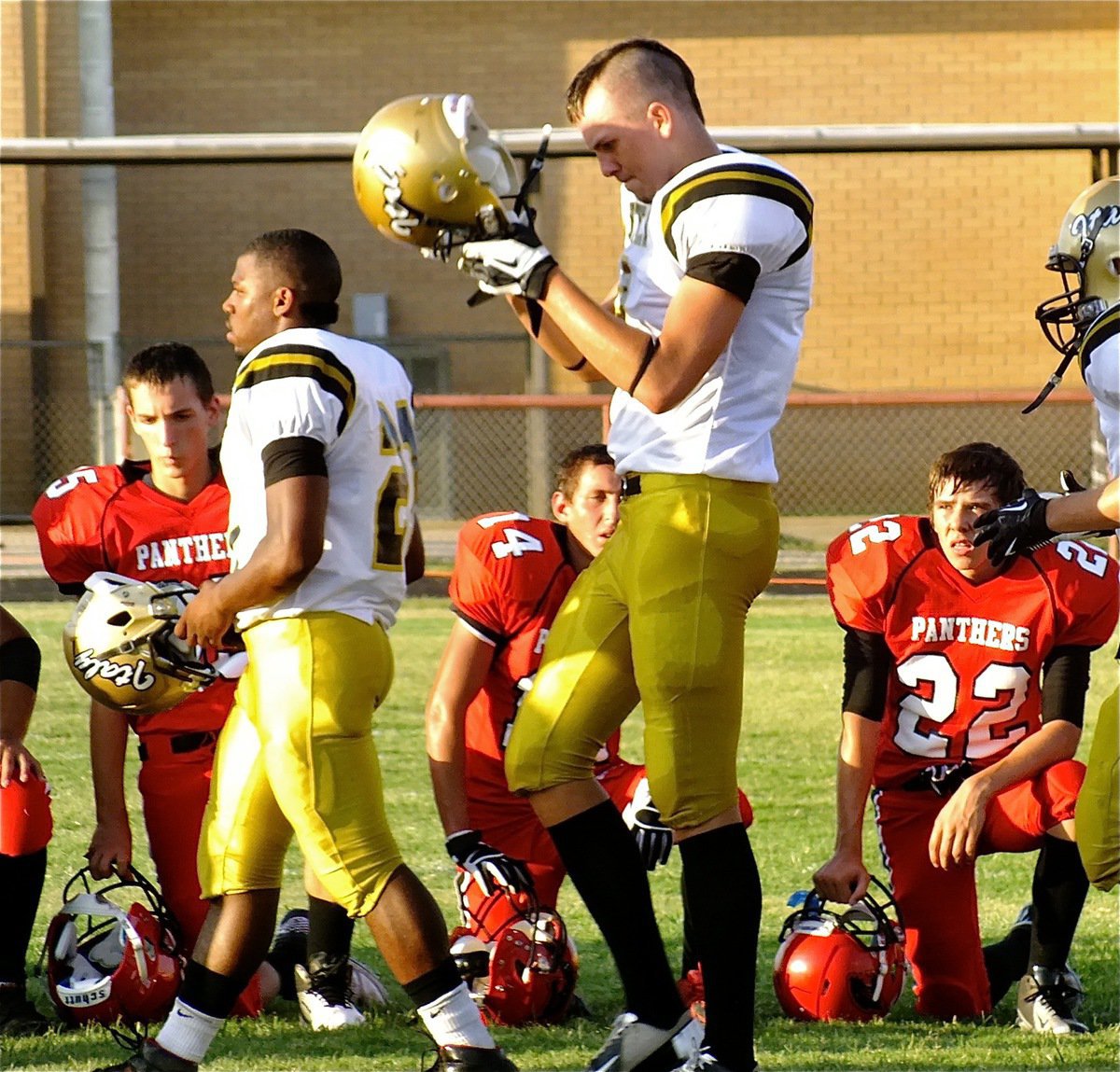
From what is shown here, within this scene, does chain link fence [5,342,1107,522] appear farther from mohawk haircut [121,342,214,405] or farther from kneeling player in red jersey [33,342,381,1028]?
mohawk haircut [121,342,214,405]

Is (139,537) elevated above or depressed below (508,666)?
above

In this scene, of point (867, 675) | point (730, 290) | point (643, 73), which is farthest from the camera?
point (867, 675)

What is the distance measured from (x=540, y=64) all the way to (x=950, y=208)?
4.61 m

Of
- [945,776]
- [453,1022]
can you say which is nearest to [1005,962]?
[945,776]

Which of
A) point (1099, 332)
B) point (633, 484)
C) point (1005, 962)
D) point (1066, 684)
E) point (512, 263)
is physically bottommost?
point (1005, 962)

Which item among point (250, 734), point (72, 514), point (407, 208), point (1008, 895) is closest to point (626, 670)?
point (250, 734)

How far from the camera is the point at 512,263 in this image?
312cm

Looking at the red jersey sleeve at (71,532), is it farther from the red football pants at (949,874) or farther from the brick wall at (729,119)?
the brick wall at (729,119)

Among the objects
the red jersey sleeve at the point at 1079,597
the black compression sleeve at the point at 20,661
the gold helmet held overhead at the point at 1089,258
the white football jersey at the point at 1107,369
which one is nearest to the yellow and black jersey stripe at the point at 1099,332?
the white football jersey at the point at 1107,369

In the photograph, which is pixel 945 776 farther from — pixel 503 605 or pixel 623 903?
pixel 623 903

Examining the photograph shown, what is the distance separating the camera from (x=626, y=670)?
329 cm

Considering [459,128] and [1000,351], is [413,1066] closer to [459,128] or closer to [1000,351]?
[459,128]

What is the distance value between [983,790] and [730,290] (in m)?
1.61

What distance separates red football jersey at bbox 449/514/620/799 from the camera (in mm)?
4426
